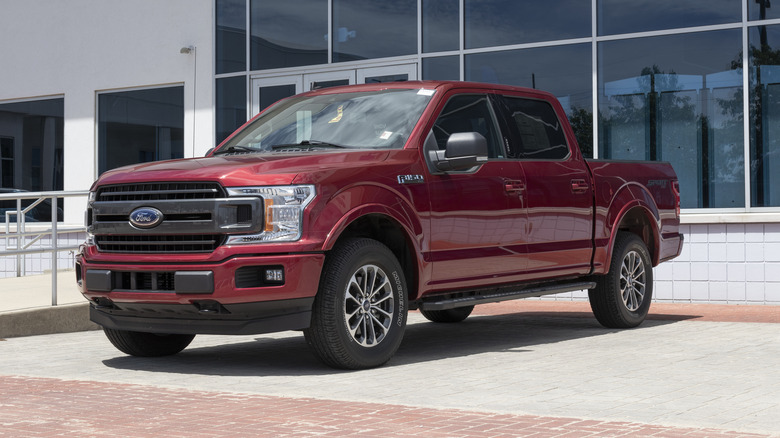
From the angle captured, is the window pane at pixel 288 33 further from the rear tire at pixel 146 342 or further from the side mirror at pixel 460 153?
the side mirror at pixel 460 153

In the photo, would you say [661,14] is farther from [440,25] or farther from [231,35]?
[231,35]

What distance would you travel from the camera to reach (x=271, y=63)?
18.3 m

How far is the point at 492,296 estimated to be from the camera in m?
8.98

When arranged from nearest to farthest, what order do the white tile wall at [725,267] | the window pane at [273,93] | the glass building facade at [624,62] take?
1. the white tile wall at [725,267]
2. the glass building facade at [624,62]
3. the window pane at [273,93]

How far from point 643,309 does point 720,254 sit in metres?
3.54

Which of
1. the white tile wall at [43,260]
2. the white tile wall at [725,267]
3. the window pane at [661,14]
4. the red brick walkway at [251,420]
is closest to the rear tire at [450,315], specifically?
the white tile wall at [725,267]

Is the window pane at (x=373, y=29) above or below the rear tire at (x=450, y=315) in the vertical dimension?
above

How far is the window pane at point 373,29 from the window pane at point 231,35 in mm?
1796

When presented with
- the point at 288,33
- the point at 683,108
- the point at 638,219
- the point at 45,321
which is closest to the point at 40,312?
the point at 45,321

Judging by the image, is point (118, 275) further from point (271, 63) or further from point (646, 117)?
point (271, 63)

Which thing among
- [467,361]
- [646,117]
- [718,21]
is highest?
[718,21]

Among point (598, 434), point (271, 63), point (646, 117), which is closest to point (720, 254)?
point (646, 117)

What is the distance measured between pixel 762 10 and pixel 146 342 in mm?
9070

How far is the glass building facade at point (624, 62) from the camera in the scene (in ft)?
46.4
